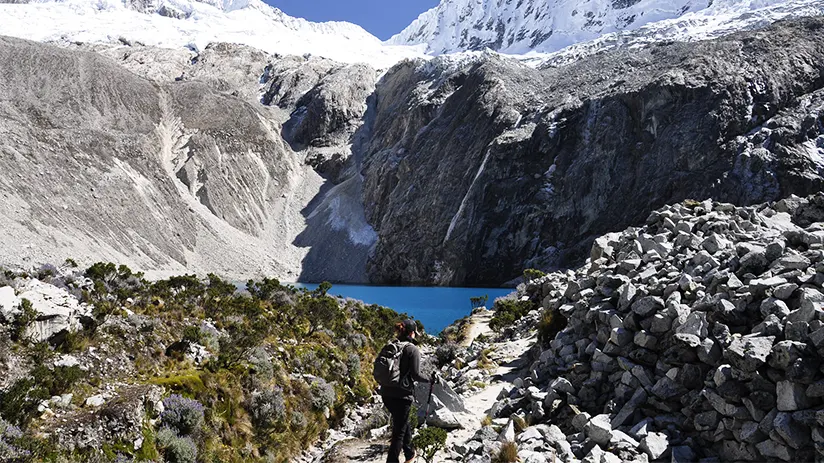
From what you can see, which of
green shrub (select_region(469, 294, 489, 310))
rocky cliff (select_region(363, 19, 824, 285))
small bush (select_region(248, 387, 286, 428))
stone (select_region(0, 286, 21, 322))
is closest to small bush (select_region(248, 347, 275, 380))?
small bush (select_region(248, 387, 286, 428))

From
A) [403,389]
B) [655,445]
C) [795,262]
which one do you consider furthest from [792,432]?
[403,389]

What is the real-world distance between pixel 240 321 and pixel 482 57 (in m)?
85.8

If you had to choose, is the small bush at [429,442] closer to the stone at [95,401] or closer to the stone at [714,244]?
the stone at [95,401]

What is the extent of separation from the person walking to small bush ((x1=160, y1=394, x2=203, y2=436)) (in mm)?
3203

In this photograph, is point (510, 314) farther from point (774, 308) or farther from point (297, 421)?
point (774, 308)

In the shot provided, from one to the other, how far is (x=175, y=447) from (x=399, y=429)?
10.9 ft

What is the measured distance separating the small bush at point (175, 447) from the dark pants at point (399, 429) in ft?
9.70

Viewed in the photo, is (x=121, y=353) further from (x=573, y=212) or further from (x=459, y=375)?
(x=573, y=212)

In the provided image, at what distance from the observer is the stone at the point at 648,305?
9844 mm

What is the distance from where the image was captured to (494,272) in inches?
2660

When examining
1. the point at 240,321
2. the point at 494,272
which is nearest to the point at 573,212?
the point at 494,272

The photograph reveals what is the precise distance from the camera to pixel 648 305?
32.6 feet

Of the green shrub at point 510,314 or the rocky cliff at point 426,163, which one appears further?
the rocky cliff at point 426,163

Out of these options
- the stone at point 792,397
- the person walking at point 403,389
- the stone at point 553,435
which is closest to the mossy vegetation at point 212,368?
the person walking at point 403,389
